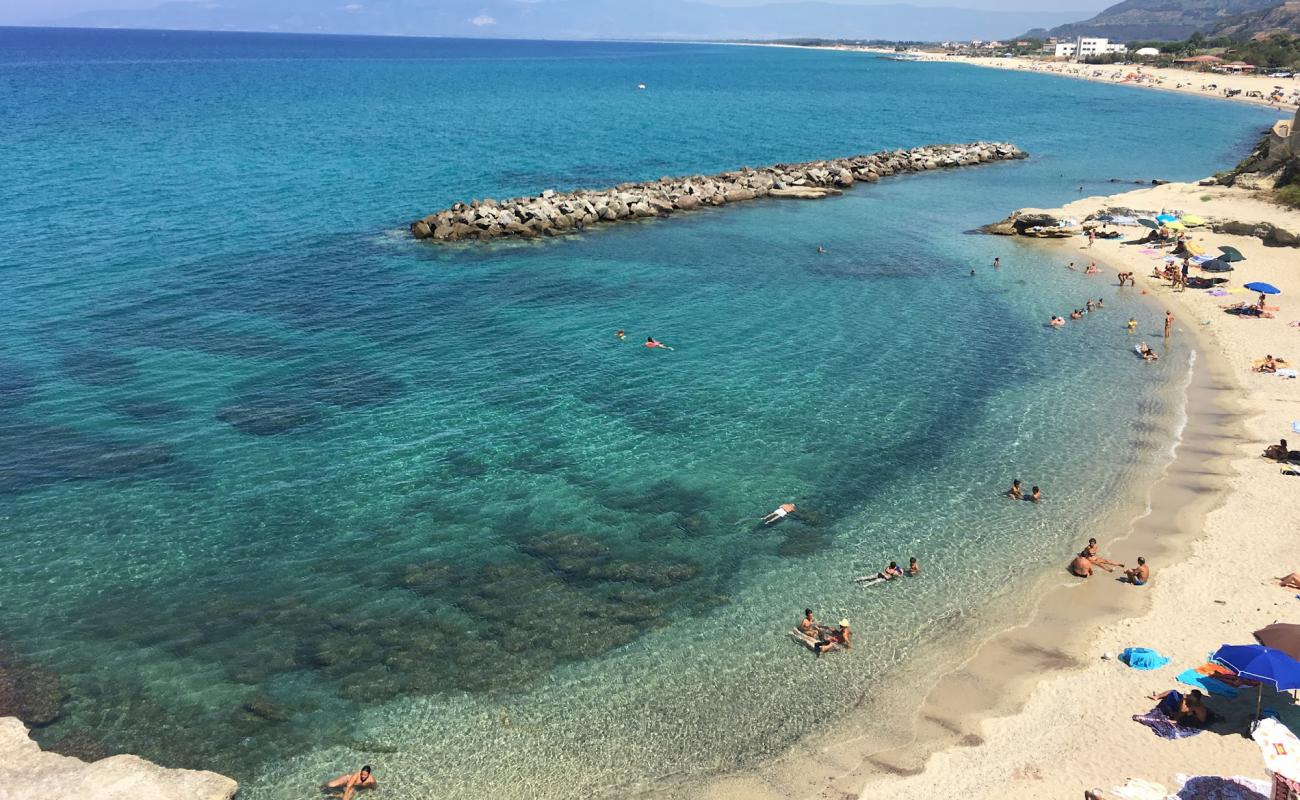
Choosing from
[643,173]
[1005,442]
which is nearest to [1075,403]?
[1005,442]

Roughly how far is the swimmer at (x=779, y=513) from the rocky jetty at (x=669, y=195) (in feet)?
122

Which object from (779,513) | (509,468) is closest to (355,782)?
(509,468)

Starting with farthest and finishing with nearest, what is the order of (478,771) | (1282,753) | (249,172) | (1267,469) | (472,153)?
(472,153)
(249,172)
(1267,469)
(478,771)
(1282,753)

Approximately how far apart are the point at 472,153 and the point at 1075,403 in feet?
241

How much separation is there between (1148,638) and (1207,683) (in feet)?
6.62

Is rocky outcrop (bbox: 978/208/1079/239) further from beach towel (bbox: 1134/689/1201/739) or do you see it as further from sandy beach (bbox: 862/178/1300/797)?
beach towel (bbox: 1134/689/1201/739)

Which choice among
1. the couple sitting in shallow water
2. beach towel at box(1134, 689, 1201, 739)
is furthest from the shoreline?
beach towel at box(1134, 689, 1201, 739)

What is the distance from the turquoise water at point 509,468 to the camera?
739 inches

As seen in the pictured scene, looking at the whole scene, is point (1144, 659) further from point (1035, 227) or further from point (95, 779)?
point (1035, 227)

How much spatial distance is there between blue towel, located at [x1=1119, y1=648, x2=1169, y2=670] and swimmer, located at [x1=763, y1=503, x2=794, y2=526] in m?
9.94

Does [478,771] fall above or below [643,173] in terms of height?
below

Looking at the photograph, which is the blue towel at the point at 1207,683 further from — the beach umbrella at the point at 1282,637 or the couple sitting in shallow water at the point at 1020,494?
the couple sitting in shallow water at the point at 1020,494

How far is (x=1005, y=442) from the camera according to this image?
30.8 meters

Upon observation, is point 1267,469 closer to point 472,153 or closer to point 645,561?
point 645,561
